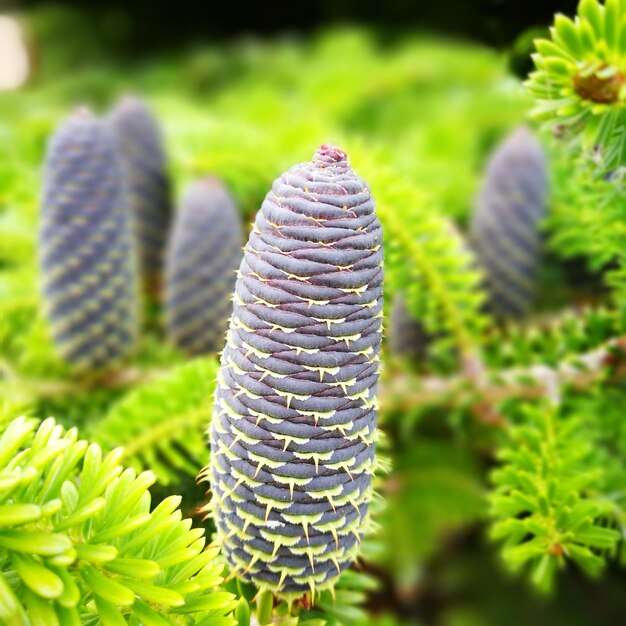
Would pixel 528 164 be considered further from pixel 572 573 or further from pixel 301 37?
pixel 301 37

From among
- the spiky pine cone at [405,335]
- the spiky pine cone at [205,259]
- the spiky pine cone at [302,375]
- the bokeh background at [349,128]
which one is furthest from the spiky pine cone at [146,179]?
the spiky pine cone at [302,375]

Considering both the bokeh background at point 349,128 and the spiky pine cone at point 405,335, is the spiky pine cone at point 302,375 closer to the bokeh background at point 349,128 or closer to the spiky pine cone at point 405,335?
the bokeh background at point 349,128

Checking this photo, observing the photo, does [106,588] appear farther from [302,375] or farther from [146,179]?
[146,179]

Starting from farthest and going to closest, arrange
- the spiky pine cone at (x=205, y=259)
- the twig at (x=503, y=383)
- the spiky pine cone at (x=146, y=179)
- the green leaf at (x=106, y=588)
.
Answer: the spiky pine cone at (x=146, y=179)
the spiky pine cone at (x=205, y=259)
the twig at (x=503, y=383)
the green leaf at (x=106, y=588)

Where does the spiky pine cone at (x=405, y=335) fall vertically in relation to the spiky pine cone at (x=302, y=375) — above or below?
below

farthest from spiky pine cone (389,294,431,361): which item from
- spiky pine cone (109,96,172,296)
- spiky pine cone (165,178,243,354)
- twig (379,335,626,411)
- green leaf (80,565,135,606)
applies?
green leaf (80,565,135,606)

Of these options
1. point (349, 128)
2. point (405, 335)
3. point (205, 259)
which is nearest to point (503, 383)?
point (405, 335)

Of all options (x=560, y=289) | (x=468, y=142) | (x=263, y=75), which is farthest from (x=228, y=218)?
(x=263, y=75)
